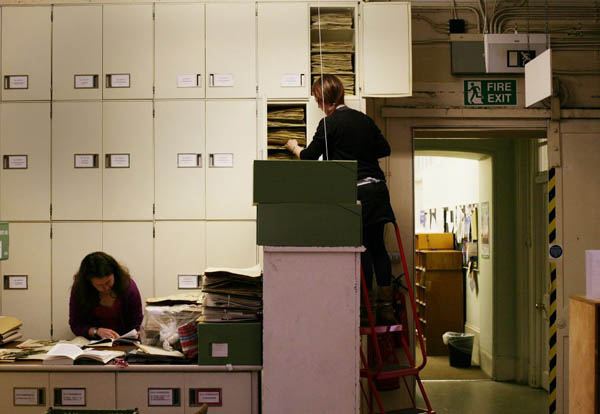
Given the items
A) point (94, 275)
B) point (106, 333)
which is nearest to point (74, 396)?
point (106, 333)

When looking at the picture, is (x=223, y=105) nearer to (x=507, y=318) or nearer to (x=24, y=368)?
(x=24, y=368)

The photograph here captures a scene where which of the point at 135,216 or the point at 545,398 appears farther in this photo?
the point at 545,398

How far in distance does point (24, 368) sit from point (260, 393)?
0.98 metres

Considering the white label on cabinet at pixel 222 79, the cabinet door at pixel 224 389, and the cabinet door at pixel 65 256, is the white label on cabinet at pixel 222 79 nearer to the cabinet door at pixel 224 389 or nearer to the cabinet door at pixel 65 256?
the cabinet door at pixel 65 256

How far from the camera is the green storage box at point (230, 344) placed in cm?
268

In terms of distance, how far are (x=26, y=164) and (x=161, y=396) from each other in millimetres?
2090

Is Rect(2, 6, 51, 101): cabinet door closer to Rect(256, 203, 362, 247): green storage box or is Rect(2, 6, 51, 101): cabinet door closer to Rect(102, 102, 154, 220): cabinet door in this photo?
Rect(102, 102, 154, 220): cabinet door

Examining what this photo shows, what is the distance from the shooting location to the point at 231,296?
2750 millimetres

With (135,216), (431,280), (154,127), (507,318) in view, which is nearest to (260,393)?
(135,216)

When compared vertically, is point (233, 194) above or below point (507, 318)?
above

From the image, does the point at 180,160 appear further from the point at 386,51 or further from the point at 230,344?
the point at 230,344

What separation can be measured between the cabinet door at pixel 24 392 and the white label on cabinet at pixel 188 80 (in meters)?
2.03

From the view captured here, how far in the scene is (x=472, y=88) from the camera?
4.63 metres

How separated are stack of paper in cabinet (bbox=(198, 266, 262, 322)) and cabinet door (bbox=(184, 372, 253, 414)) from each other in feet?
0.75
